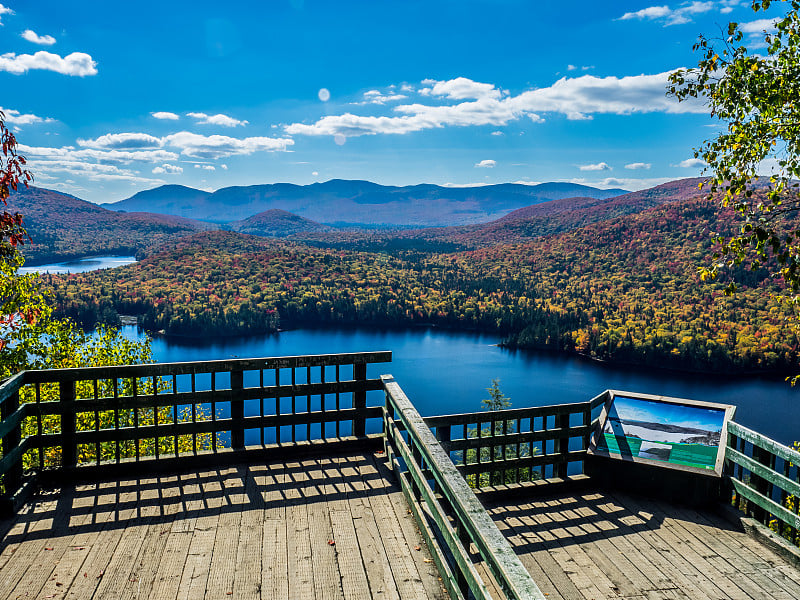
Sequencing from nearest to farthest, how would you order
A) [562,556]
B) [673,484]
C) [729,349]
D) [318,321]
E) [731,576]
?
[731,576] < [562,556] < [673,484] < [729,349] < [318,321]

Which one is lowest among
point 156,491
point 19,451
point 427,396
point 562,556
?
point 427,396

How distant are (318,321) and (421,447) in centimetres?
10329

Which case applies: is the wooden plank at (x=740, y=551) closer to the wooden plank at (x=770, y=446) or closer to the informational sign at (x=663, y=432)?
the informational sign at (x=663, y=432)

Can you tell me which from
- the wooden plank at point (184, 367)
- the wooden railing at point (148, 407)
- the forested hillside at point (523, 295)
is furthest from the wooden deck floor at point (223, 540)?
the forested hillside at point (523, 295)

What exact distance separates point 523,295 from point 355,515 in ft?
391

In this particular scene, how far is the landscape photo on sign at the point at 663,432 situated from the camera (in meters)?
5.50

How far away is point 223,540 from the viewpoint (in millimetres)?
3910

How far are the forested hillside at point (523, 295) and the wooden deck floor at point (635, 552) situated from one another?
59.1 m

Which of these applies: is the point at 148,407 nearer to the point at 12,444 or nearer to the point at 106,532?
the point at 12,444

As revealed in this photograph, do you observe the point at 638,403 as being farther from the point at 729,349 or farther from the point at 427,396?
the point at 729,349

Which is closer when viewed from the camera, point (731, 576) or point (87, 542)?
point (87, 542)

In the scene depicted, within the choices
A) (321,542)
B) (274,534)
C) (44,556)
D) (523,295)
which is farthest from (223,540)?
(523,295)

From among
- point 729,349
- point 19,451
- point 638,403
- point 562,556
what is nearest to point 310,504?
point 562,556

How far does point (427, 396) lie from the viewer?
195 ft
